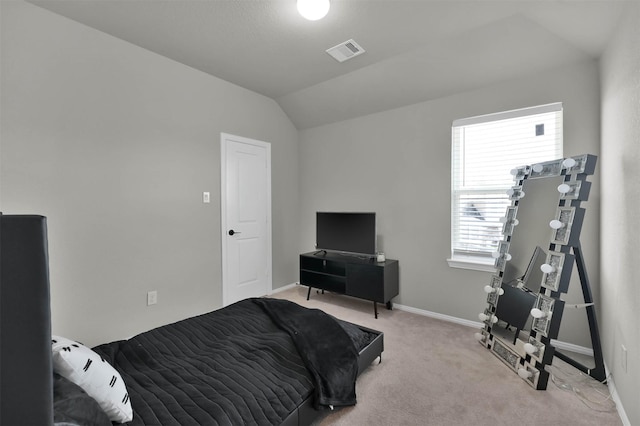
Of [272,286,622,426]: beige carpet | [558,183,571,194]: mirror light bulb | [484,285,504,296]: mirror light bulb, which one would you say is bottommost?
[272,286,622,426]: beige carpet

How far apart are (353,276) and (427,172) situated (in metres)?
1.54

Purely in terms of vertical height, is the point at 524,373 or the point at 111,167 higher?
the point at 111,167

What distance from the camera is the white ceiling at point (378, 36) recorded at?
231cm

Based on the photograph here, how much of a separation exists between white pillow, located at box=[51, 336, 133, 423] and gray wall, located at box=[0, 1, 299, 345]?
170cm

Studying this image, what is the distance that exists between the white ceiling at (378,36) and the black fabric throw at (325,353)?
2420mm

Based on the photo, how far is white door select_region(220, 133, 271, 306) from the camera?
3.74 meters

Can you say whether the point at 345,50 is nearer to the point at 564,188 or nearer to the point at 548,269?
the point at 564,188

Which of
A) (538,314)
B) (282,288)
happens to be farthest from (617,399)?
(282,288)

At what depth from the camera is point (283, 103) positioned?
4.40 metres

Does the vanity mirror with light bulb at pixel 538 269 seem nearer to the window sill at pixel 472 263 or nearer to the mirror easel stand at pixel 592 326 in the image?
the mirror easel stand at pixel 592 326

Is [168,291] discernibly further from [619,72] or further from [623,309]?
[619,72]

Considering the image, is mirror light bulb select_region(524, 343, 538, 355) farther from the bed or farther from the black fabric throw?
→ the black fabric throw

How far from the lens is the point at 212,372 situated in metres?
1.62

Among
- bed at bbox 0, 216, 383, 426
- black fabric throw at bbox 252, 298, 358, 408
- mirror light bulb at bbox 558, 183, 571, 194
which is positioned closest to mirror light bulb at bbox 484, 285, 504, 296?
mirror light bulb at bbox 558, 183, 571, 194
